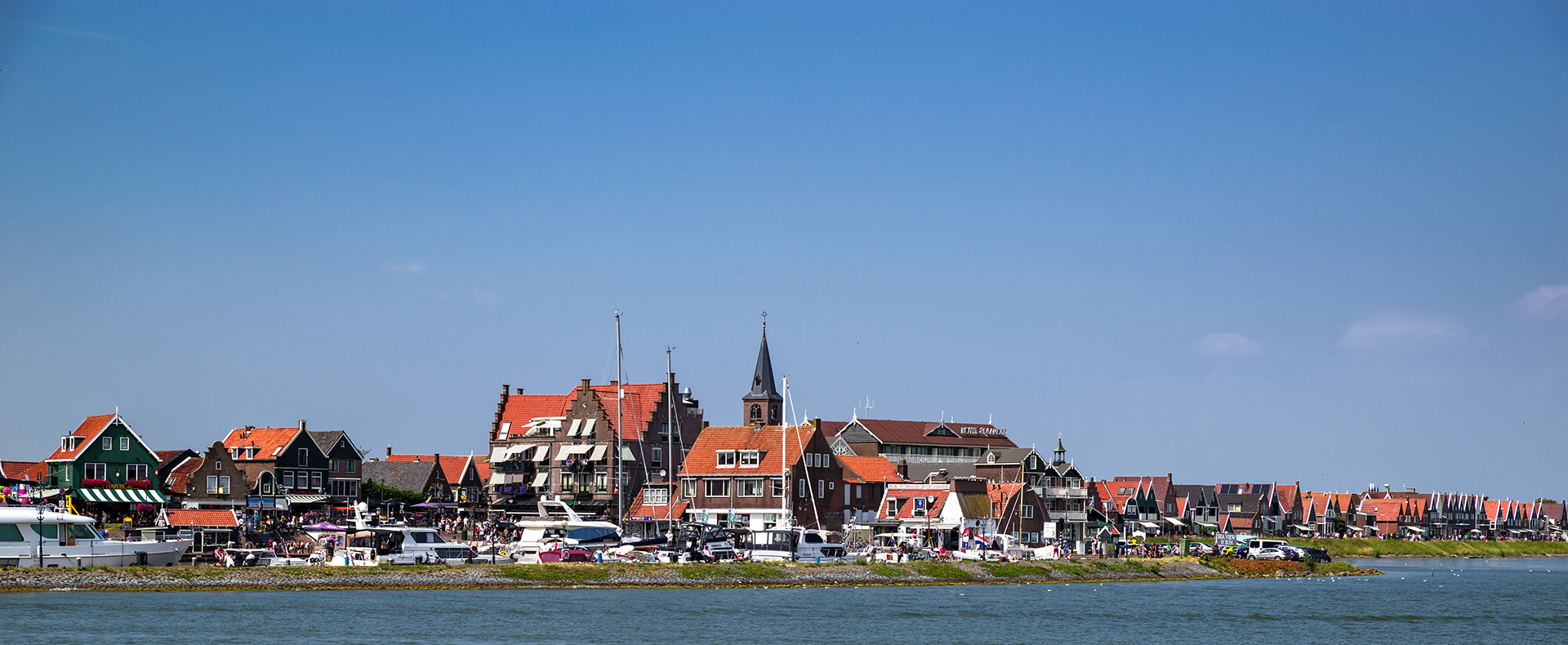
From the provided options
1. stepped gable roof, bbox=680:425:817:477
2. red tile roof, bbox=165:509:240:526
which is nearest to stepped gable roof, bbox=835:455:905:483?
stepped gable roof, bbox=680:425:817:477

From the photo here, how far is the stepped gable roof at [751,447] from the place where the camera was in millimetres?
99625

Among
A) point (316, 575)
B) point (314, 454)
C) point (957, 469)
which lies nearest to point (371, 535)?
point (316, 575)

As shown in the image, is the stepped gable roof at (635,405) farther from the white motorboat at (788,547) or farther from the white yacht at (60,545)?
the white yacht at (60,545)

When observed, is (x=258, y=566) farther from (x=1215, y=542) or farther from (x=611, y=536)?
(x=1215, y=542)

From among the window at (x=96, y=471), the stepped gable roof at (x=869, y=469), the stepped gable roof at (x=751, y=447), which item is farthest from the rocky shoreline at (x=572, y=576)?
the window at (x=96, y=471)

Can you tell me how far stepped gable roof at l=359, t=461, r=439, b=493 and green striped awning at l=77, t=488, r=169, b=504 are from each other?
104 feet

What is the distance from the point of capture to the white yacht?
62.3 m

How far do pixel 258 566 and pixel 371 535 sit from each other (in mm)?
6293

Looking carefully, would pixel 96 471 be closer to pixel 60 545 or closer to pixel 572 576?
pixel 60 545

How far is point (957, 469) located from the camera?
394ft

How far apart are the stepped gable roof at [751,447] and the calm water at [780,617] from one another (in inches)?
905

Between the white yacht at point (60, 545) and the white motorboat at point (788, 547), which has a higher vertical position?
the white yacht at point (60, 545)

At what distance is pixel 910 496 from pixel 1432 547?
80868 mm

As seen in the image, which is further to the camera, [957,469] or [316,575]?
[957,469]
